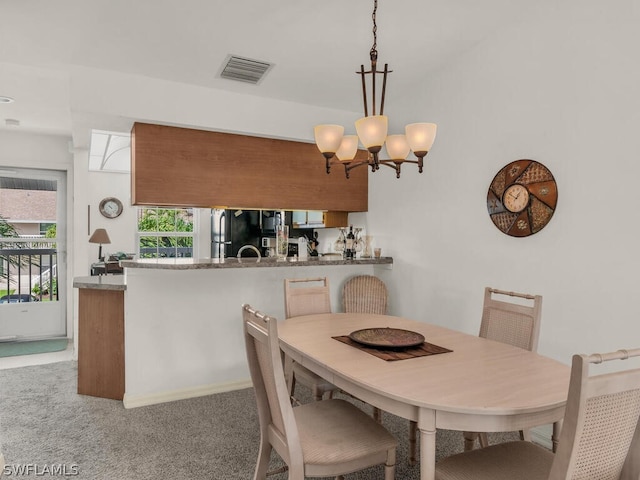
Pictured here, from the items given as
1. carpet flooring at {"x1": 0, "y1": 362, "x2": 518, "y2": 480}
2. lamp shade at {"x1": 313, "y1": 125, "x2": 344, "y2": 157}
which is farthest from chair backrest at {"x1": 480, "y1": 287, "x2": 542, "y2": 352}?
lamp shade at {"x1": 313, "y1": 125, "x2": 344, "y2": 157}

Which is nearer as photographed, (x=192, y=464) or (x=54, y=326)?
(x=192, y=464)

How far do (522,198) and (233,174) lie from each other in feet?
7.51

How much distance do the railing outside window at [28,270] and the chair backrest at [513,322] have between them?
519cm

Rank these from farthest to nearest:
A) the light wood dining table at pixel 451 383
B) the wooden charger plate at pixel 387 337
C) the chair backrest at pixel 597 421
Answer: the wooden charger plate at pixel 387 337 → the light wood dining table at pixel 451 383 → the chair backrest at pixel 597 421

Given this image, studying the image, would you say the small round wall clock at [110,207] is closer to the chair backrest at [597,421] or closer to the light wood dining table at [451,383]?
the light wood dining table at [451,383]

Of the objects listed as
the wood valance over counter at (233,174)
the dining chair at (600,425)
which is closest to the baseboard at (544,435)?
the dining chair at (600,425)

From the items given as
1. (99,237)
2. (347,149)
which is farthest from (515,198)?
(99,237)

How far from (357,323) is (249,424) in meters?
1.01

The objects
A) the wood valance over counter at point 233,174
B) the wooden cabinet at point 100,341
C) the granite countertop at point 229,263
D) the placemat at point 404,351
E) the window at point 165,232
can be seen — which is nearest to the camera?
the placemat at point 404,351

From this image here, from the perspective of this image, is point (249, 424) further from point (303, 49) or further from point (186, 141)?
point (303, 49)

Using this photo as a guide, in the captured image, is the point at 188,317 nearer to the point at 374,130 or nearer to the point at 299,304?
the point at 299,304

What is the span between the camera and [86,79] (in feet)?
10.3

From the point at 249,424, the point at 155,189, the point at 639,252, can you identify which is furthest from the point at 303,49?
the point at 249,424

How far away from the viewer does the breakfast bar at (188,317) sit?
10.3ft
